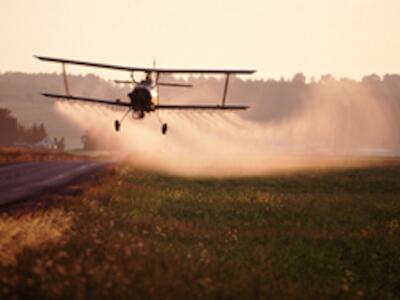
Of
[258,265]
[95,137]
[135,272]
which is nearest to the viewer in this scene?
[135,272]

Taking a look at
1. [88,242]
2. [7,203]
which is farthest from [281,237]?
[7,203]

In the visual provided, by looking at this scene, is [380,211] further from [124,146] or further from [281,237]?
[124,146]

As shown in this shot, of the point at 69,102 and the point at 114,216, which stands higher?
the point at 69,102

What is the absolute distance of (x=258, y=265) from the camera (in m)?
11.4

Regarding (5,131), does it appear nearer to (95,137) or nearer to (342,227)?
(95,137)

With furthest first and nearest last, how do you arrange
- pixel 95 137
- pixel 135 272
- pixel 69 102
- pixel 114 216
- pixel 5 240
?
1. pixel 95 137
2. pixel 69 102
3. pixel 114 216
4. pixel 5 240
5. pixel 135 272

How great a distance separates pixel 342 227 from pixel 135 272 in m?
10.4

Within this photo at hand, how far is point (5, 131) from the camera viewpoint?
154625mm

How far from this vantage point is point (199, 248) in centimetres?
1257

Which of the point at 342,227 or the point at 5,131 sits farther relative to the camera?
the point at 5,131

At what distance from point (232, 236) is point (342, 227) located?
14.9ft

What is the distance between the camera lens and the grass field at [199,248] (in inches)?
323

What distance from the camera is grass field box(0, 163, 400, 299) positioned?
821cm

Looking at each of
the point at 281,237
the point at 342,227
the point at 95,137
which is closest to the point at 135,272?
the point at 281,237
